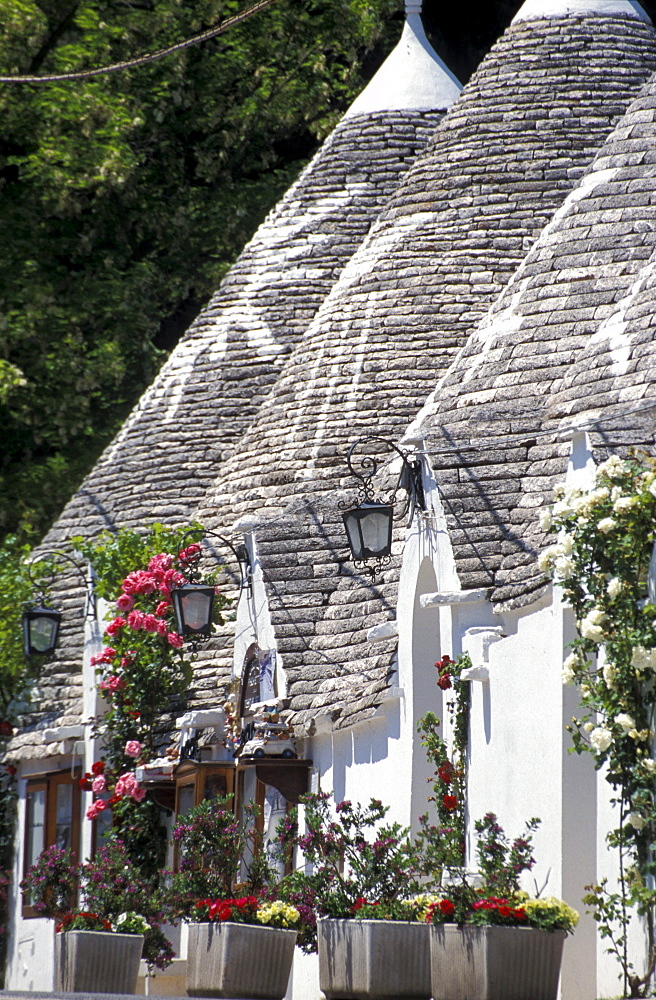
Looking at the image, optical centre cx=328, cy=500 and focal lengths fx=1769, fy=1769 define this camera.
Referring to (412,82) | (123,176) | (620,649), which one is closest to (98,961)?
(620,649)

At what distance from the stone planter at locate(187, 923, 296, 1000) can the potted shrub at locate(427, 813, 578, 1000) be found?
1533 millimetres

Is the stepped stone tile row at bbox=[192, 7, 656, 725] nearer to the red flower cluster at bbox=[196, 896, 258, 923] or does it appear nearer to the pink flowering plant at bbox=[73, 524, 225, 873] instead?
Result: the pink flowering plant at bbox=[73, 524, 225, 873]

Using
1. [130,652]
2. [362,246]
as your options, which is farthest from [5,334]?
[130,652]

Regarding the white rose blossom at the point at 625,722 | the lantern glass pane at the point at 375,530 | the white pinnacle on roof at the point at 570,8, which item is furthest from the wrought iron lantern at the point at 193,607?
the white pinnacle on roof at the point at 570,8

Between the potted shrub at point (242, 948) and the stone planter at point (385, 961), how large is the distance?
812mm

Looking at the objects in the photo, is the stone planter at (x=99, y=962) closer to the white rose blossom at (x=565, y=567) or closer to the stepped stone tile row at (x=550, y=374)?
the stepped stone tile row at (x=550, y=374)

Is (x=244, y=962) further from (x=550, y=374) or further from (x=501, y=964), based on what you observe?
(x=550, y=374)

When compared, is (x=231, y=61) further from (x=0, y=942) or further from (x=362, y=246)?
(x=0, y=942)

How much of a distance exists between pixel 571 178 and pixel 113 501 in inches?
254

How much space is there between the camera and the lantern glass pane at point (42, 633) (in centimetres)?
1747

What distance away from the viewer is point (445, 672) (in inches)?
440

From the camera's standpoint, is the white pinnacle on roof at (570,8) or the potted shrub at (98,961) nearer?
the potted shrub at (98,961)

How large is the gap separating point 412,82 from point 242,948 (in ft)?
48.1

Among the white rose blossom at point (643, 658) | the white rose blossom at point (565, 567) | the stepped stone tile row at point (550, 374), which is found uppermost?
the stepped stone tile row at point (550, 374)
